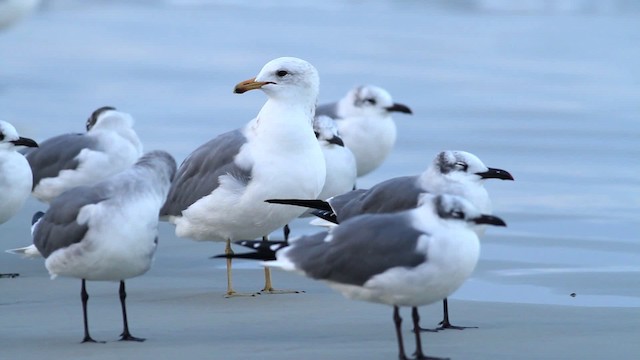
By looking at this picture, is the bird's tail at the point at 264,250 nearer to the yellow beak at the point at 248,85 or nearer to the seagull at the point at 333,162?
the yellow beak at the point at 248,85

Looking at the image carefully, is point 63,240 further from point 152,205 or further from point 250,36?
point 250,36

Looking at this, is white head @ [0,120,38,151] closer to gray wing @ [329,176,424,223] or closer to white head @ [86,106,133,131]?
white head @ [86,106,133,131]

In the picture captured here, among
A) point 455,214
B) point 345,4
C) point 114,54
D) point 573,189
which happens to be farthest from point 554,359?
point 345,4

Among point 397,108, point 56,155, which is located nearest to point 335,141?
point 56,155

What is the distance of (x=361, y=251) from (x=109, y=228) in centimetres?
121

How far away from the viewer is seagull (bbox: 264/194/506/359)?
595cm

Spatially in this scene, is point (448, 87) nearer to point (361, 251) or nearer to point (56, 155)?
point (56, 155)

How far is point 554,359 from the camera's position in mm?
6363

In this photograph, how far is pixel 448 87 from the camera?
1634cm

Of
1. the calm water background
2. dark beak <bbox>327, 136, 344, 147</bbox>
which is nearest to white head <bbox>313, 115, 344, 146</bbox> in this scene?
dark beak <bbox>327, 136, 344, 147</bbox>

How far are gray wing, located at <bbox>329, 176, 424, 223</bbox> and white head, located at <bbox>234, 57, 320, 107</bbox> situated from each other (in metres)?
0.77

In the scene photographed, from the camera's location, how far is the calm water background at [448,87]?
9797 millimetres

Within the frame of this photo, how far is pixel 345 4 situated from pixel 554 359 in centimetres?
1764

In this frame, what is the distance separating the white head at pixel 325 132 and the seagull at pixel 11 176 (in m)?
1.81
